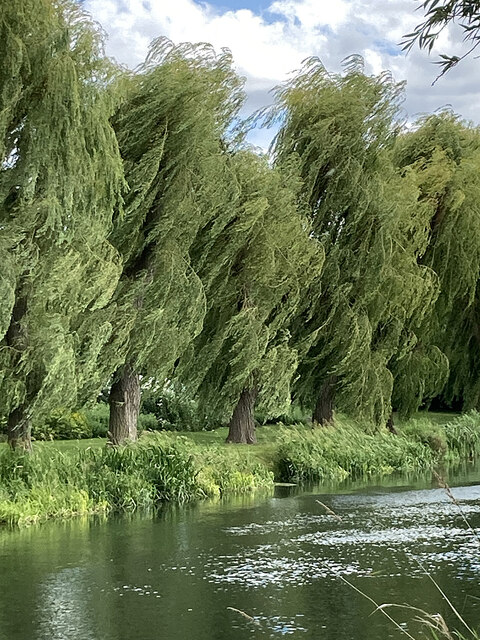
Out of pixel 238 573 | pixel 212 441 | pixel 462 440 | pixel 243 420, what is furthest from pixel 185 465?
pixel 462 440

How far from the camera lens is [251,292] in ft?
73.4

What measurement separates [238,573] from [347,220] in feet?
51.2

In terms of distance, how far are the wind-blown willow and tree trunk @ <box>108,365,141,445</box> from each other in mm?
20

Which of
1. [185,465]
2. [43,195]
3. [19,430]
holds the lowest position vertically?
[185,465]

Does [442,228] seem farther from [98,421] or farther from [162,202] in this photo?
[162,202]

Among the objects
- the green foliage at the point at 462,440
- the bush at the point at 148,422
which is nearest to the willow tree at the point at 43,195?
the bush at the point at 148,422

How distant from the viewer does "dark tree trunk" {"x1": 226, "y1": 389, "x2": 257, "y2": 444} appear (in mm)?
23656

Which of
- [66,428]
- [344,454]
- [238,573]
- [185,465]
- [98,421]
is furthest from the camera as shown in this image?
[98,421]

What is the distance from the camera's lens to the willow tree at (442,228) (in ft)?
91.9

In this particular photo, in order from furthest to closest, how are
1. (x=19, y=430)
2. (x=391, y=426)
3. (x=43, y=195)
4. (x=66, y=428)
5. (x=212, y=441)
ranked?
(x=391, y=426) < (x=212, y=441) < (x=66, y=428) < (x=19, y=430) < (x=43, y=195)

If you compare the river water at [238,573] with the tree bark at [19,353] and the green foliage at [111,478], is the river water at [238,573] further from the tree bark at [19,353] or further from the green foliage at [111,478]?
the tree bark at [19,353]

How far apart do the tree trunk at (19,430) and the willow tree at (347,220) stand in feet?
31.3


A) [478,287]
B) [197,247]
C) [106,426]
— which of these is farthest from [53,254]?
[478,287]

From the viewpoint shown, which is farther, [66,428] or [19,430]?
[66,428]
